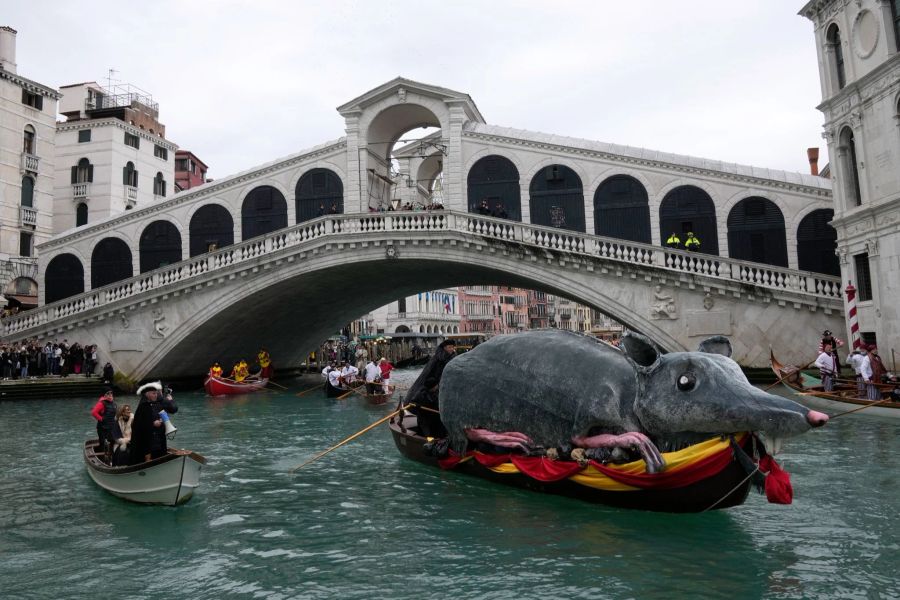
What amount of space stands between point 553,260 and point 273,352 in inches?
685

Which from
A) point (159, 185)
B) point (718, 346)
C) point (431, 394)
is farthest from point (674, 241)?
point (159, 185)

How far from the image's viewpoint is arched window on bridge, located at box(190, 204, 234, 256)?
89.3ft

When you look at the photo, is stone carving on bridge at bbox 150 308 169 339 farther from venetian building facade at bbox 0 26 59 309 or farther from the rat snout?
the rat snout

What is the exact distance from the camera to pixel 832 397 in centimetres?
1465

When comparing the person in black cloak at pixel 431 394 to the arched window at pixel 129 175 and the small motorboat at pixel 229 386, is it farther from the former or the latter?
the arched window at pixel 129 175

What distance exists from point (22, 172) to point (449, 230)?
864 inches

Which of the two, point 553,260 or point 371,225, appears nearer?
point 553,260

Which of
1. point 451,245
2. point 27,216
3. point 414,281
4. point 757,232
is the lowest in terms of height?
point 414,281

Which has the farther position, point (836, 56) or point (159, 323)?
point (159, 323)

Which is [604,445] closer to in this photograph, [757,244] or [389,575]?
[389,575]

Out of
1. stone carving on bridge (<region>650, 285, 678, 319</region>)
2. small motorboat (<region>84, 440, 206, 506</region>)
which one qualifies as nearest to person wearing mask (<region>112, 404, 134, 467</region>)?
small motorboat (<region>84, 440, 206, 506</region>)

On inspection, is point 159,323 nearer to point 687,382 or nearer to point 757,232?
point 757,232

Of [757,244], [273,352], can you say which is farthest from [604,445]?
[273,352]

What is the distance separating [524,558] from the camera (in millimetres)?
6250
